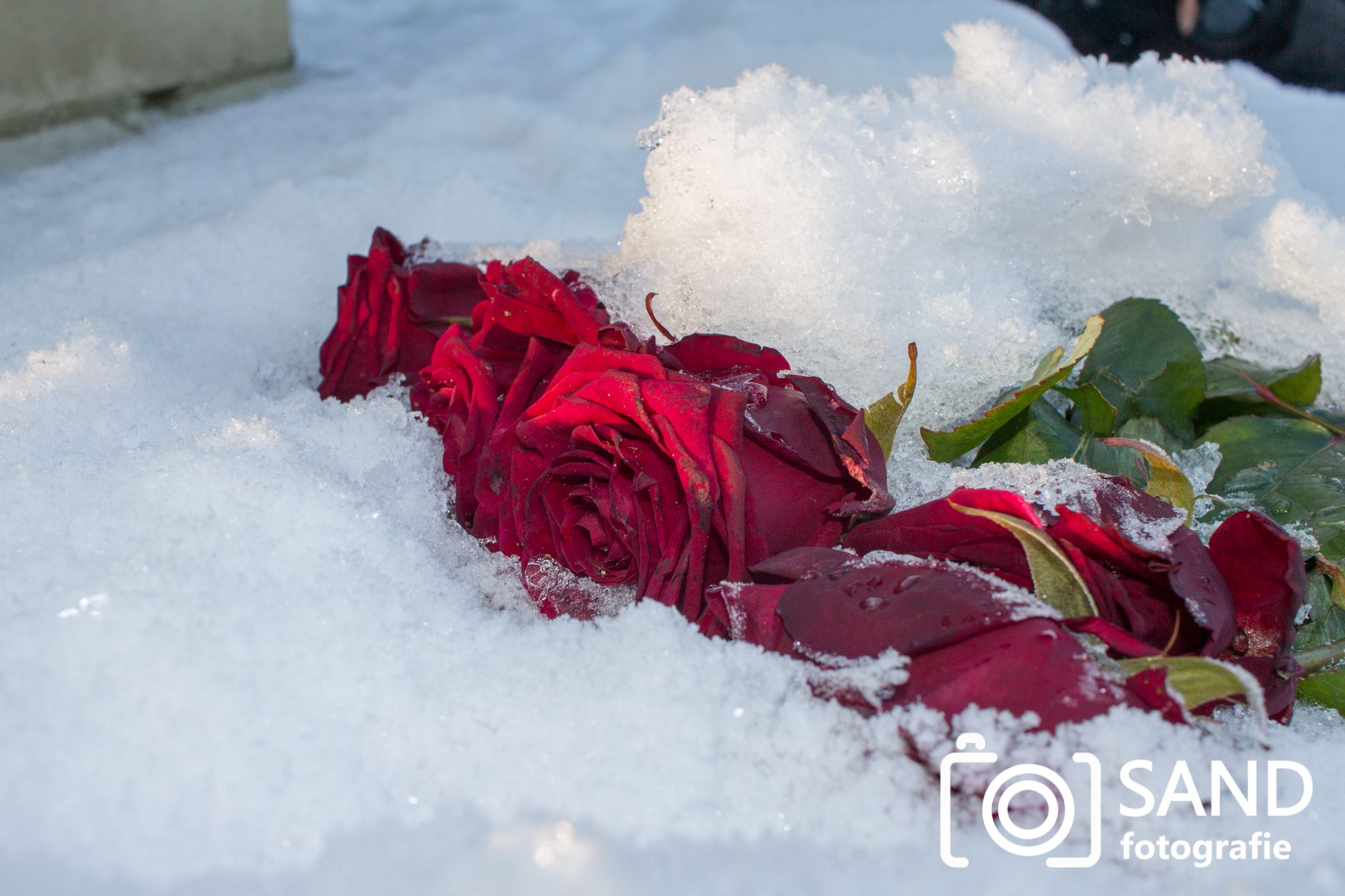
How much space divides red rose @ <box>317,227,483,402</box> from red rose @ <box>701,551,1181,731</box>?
0.97 ft

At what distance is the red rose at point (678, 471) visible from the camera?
1.32 ft

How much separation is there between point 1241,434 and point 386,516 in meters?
0.46

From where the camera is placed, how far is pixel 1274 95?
111cm

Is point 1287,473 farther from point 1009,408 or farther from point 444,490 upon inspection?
point 444,490

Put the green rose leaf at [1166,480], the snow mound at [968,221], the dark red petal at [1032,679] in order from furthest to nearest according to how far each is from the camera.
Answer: the snow mound at [968,221] < the green rose leaf at [1166,480] < the dark red petal at [1032,679]

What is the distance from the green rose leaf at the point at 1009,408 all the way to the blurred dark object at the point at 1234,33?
4.49ft

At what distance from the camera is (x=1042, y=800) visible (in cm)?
34

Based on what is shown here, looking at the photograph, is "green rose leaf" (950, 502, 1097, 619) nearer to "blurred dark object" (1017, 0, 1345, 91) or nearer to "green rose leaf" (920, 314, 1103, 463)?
"green rose leaf" (920, 314, 1103, 463)

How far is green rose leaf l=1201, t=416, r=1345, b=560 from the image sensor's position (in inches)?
19.4

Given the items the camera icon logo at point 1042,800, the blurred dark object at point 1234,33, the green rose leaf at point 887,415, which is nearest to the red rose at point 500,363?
the green rose leaf at point 887,415

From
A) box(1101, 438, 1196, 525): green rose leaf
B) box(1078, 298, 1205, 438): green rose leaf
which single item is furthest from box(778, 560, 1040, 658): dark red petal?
box(1078, 298, 1205, 438): green rose leaf

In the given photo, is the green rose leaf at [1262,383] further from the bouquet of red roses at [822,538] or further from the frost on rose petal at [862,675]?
the frost on rose petal at [862,675]

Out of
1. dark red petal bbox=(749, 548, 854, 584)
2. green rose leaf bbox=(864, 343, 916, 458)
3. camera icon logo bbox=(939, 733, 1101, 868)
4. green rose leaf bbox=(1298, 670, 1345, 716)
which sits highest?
green rose leaf bbox=(864, 343, 916, 458)

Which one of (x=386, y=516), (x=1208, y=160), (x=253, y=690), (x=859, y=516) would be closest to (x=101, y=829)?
(x=253, y=690)
